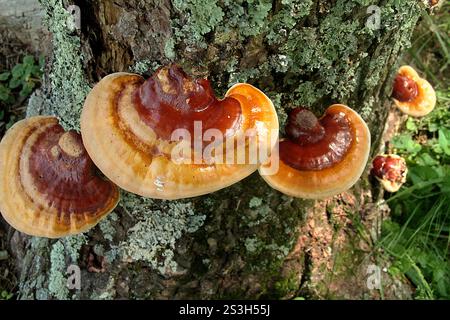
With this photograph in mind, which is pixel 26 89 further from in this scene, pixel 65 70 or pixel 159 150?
pixel 159 150

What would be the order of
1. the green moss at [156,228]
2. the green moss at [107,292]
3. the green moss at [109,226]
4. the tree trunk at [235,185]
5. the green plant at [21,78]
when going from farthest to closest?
the green plant at [21,78] → the green moss at [107,292] → the green moss at [109,226] → the green moss at [156,228] → the tree trunk at [235,185]

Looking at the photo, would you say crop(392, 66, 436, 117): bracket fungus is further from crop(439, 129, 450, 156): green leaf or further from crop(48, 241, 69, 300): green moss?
crop(48, 241, 69, 300): green moss

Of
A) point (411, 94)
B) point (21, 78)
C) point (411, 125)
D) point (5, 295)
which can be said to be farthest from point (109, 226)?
point (411, 125)

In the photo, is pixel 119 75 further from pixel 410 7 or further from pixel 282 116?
pixel 410 7

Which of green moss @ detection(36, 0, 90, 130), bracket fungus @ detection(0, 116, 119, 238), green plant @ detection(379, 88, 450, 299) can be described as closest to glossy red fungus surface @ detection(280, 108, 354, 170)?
bracket fungus @ detection(0, 116, 119, 238)

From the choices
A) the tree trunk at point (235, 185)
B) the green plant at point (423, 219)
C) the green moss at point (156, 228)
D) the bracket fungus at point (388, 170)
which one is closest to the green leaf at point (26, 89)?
the tree trunk at point (235, 185)

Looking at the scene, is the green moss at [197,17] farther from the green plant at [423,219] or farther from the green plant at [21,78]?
the green plant at [21,78]
